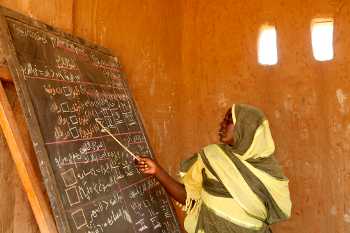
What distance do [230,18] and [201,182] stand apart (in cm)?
193

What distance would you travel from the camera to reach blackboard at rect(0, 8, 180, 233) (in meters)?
1.57

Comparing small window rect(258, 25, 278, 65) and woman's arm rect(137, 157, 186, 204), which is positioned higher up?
small window rect(258, 25, 278, 65)

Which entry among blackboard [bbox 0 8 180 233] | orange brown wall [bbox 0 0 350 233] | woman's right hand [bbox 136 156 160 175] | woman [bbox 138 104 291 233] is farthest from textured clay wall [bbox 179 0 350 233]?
woman's right hand [bbox 136 156 160 175]

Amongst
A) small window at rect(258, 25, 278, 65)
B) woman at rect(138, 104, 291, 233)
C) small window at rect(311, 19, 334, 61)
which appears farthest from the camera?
small window at rect(258, 25, 278, 65)

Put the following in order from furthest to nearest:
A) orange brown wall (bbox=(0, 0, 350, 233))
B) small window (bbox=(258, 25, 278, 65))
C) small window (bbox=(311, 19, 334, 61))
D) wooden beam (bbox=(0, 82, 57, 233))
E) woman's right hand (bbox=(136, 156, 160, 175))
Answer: small window (bbox=(258, 25, 278, 65)), small window (bbox=(311, 19, 334, 61)), orange brown wall (bbox=(0, 0, 350, 233)), woman's right hand (bbox=(136, 156, 160, 175)), wooden beam (bbox=(0, 82, 57, 233))

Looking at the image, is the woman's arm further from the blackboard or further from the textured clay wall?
the textured clay wall

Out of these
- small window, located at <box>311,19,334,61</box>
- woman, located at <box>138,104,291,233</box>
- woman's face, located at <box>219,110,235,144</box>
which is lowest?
woman, located at <box>138,104,291,233</box>

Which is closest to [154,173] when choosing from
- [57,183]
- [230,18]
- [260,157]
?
[260,157]

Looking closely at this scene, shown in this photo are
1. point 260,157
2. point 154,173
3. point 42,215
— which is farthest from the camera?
point 154,173

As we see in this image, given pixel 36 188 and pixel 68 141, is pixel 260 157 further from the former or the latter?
pixel 36 188

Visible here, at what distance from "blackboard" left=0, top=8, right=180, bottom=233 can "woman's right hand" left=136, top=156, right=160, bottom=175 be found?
38mm

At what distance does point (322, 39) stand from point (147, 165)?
1.95 m

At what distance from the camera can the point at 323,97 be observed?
326 cm

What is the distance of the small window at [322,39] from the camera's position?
129 inches
